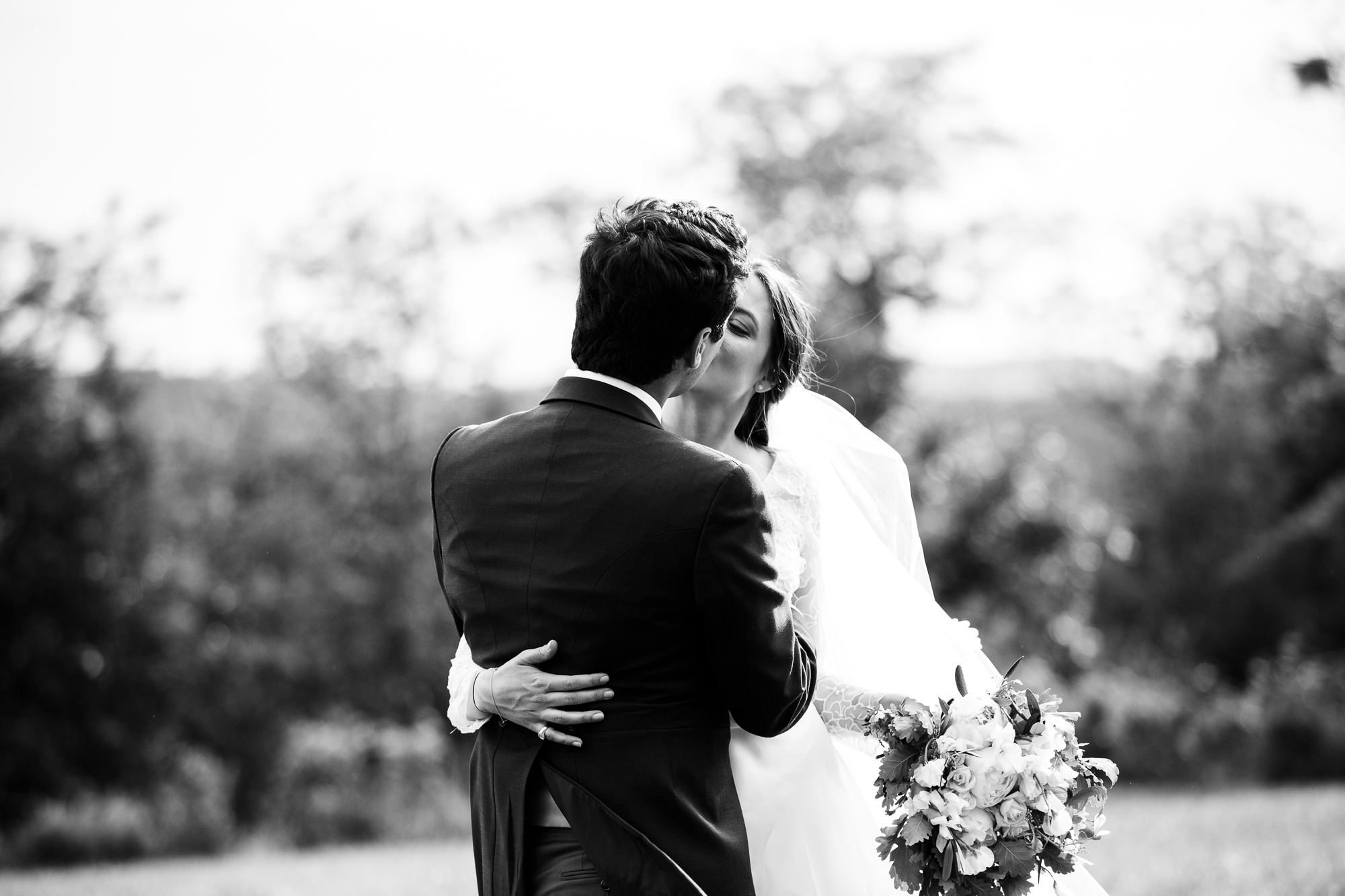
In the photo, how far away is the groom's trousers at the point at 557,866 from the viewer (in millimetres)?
2445

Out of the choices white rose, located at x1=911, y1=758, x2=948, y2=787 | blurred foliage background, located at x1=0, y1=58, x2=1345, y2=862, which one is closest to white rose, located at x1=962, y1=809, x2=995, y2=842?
white rose, located at x1=911, y1=758, x2=948, y2=787

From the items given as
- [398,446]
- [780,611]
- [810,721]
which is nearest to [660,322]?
[780,611]

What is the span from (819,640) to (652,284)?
1.36 metres

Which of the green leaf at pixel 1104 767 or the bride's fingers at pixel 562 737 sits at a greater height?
the bride's fingers at pixel 562 737

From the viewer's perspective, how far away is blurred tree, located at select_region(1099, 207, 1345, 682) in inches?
714

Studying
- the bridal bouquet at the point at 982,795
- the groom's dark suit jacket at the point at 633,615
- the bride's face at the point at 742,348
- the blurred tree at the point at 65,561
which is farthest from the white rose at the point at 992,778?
the blurred tree at the point at 65,561

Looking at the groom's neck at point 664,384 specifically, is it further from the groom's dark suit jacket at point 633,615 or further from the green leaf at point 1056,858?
the green leaf at point 1056,858

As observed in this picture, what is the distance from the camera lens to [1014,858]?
2785mm

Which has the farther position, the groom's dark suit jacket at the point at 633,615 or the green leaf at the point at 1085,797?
the green leaf at the point at 1085,797

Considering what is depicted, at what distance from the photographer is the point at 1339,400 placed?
1808cm

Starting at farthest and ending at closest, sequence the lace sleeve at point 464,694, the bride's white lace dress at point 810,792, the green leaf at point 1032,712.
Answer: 1. the bride's white lace dress at point 810,792
2. the green leaf at point 1032,712
3. the lace sleeve at point 464,694

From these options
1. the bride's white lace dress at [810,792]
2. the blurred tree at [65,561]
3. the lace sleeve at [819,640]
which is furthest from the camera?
the blurred tree at [65,561]

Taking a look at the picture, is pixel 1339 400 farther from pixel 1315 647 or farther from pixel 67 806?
pixel 67 806

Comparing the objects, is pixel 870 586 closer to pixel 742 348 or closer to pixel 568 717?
pixel 742 348
